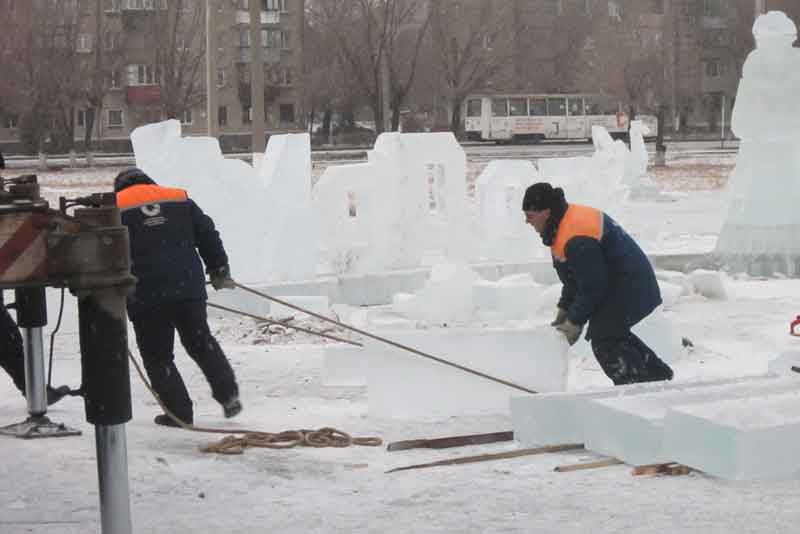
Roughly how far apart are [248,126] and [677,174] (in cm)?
3443

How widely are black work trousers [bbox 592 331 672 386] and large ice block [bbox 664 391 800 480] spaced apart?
1375mm

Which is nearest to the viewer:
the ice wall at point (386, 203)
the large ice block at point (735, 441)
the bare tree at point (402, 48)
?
the large ice block at point (735, 441)

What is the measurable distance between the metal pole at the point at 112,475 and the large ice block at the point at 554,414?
2576 millimetres

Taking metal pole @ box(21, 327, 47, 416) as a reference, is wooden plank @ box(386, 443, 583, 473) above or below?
below

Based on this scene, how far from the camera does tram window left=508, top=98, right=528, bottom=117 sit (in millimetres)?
54406

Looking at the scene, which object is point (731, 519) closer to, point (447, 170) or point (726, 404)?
point (726, 404)

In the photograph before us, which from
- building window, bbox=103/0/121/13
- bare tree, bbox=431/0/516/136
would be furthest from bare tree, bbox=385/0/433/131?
building window, bbox=103/0/121/13

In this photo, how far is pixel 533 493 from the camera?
552 centimetres

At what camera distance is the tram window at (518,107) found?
54406 millimetres

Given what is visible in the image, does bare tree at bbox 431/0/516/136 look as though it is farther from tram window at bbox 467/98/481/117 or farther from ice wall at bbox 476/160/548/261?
ice wall at bbox 476/160/548/261

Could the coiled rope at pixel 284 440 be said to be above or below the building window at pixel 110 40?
below

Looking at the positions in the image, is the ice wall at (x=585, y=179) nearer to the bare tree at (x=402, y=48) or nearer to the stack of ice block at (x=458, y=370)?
the stack of ice block at (x=458, y=370)

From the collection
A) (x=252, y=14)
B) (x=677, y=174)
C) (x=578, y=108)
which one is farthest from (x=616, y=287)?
(x=578, y=108)

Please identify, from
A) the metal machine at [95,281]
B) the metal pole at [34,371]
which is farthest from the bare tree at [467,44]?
the metal machine at [95,281]
